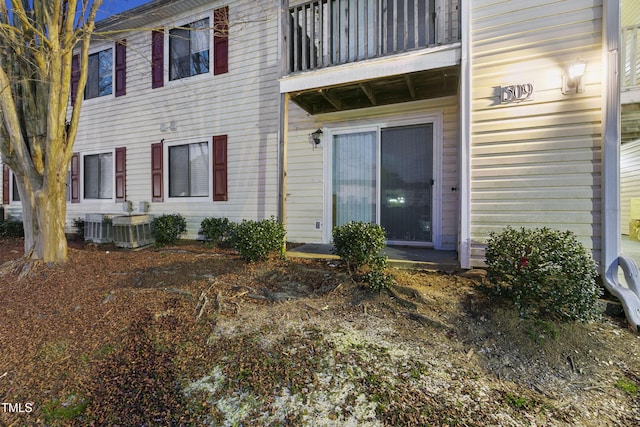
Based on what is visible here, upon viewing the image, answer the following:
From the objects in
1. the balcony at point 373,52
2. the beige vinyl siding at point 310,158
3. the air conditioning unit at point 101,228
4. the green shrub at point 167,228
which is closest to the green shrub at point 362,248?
the beige vinyl siding at point 310,158

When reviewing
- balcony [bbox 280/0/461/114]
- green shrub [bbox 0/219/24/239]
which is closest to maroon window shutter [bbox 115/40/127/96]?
green shrub [bbox 0/219/24/239]

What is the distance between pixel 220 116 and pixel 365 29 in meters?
3.70

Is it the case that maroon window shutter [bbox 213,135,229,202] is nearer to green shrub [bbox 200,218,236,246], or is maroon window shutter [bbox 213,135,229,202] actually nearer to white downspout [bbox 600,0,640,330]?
green shrub [bbox 200,218,236,246]

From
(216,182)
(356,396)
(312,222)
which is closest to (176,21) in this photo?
(216,182)

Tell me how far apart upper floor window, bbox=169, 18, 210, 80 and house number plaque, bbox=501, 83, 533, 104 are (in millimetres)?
6055

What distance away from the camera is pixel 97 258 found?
5117 millimetres

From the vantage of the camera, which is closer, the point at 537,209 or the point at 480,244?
the point at 537,209

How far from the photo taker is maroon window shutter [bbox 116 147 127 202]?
7434 millimetres

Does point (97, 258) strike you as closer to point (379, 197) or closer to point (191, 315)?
point (191, 315)

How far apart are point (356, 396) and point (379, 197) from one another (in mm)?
3960

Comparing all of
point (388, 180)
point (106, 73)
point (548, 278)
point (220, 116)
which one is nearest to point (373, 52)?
point (388, 180)

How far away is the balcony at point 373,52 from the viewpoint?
3.86 meters

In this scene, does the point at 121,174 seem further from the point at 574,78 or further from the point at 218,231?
the point at 574,78

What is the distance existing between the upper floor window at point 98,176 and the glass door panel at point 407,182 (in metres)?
7.24
